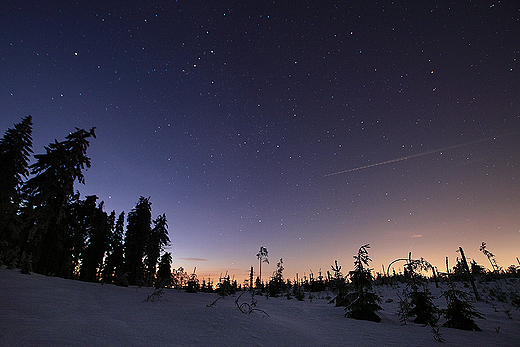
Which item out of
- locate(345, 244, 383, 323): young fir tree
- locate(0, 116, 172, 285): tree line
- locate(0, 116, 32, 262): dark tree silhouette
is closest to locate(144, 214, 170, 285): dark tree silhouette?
locate(0, 116, 172, 285): tree line

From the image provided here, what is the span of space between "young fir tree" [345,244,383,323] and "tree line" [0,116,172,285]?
15406 millimetres

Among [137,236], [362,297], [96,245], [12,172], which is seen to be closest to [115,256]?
[96,245]

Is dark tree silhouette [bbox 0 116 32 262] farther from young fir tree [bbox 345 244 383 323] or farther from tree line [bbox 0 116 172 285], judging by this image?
young fir tree [bbox 345 244 383 323]

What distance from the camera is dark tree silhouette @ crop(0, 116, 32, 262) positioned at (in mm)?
18641

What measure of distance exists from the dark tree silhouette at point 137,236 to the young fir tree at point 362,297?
30.8 metres

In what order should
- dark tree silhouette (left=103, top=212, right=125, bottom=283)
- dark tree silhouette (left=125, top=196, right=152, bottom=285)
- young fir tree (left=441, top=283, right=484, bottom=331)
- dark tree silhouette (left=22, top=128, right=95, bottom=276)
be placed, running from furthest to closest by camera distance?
dark tree silhouette (left=103, top=212, right=125, bottom=283), dark tree silhouette (left=125, top=196, right=152, bottom=285), dark tree silhouette (left=22, top=128, right=95, bottom=276), young fir tree (left=441, top=283, right=484, bottom=331)

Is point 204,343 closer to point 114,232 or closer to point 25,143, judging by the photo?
point 25,143

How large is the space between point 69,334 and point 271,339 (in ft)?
12.6

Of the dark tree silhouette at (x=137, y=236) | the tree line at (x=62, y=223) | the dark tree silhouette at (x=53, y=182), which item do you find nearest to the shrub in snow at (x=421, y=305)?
the tree line at (x=62, y=223)

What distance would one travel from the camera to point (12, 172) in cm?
1906

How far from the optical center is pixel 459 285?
28.0 m

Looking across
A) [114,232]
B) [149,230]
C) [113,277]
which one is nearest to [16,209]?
[149,230]

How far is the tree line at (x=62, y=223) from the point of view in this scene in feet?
60.8

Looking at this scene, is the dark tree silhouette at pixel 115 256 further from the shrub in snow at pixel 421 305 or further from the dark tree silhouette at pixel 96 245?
the shrub in snow at pixel 421 305
